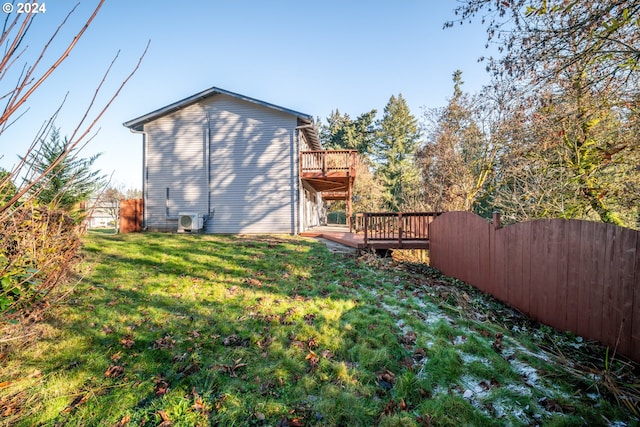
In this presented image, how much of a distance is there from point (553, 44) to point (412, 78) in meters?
8.13

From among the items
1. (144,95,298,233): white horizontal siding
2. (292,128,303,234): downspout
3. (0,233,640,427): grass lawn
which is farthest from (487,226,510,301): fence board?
(144,95,298,233): white horizontal siding

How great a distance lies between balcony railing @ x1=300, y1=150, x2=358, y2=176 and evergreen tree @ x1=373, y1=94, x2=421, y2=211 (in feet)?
64.6

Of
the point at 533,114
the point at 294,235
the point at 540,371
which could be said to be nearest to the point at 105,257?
the point at 294,235

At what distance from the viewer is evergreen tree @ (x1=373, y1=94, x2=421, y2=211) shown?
3294cm

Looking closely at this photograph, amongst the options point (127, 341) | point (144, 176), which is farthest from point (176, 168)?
point (127, 341)

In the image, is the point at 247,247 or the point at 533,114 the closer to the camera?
the point at 533,114

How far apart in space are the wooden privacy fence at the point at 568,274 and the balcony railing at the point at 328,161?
7.15m

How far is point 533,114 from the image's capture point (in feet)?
23.7

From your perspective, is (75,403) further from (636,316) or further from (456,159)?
(456,159)

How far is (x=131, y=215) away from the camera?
12719mm

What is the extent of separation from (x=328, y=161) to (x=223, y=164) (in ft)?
15.6

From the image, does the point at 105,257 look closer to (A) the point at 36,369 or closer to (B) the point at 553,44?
(A) the point at 36,369

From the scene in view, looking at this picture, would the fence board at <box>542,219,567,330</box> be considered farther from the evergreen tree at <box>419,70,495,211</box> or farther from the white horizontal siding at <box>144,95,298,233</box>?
the white horizontal siding at <box>144,95,298,233</box>

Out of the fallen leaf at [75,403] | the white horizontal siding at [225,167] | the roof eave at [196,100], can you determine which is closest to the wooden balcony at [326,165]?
the white horizontal siding at [225,167]
